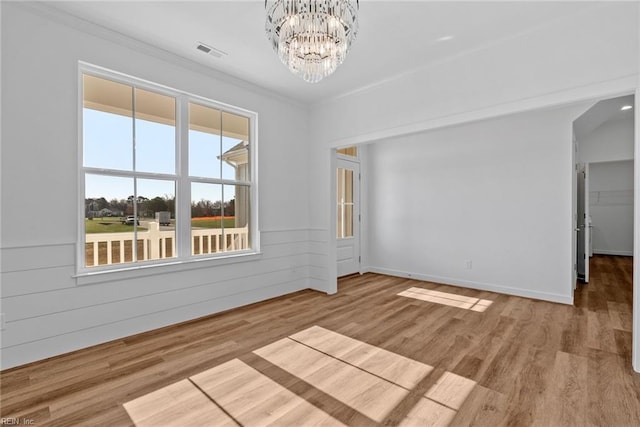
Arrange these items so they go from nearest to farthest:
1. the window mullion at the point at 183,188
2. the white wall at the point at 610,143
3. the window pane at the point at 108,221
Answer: the window pane at the point at 108,221
the window mullion at the point at 183,188
the white wall at the point at 610,143

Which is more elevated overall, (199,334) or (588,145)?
(588,145)

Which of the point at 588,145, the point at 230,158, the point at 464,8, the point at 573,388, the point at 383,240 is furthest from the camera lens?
the point at 588,145

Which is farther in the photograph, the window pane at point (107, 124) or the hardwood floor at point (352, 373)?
the window pane at point (107, 124)

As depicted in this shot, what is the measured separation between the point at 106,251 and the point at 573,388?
13.3 feet

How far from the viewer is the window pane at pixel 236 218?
3.91 m

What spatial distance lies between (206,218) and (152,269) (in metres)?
0.85

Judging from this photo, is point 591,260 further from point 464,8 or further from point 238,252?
point 238,252

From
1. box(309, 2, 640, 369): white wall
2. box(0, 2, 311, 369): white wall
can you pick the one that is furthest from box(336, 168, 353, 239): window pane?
box(0, 2, 311, 369): white wall

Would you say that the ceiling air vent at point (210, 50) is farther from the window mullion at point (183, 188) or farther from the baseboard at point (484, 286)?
the baseboard at point (484, 286)

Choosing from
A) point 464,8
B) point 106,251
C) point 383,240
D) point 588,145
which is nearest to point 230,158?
point 106,251

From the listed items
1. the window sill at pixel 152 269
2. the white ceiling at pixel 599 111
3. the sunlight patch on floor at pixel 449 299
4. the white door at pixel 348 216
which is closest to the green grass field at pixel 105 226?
the window sill at pixel 152 269

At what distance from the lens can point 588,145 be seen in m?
6.63

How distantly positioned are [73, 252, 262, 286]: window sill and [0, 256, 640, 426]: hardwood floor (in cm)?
61

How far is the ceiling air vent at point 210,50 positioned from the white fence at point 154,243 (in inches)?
76.4
